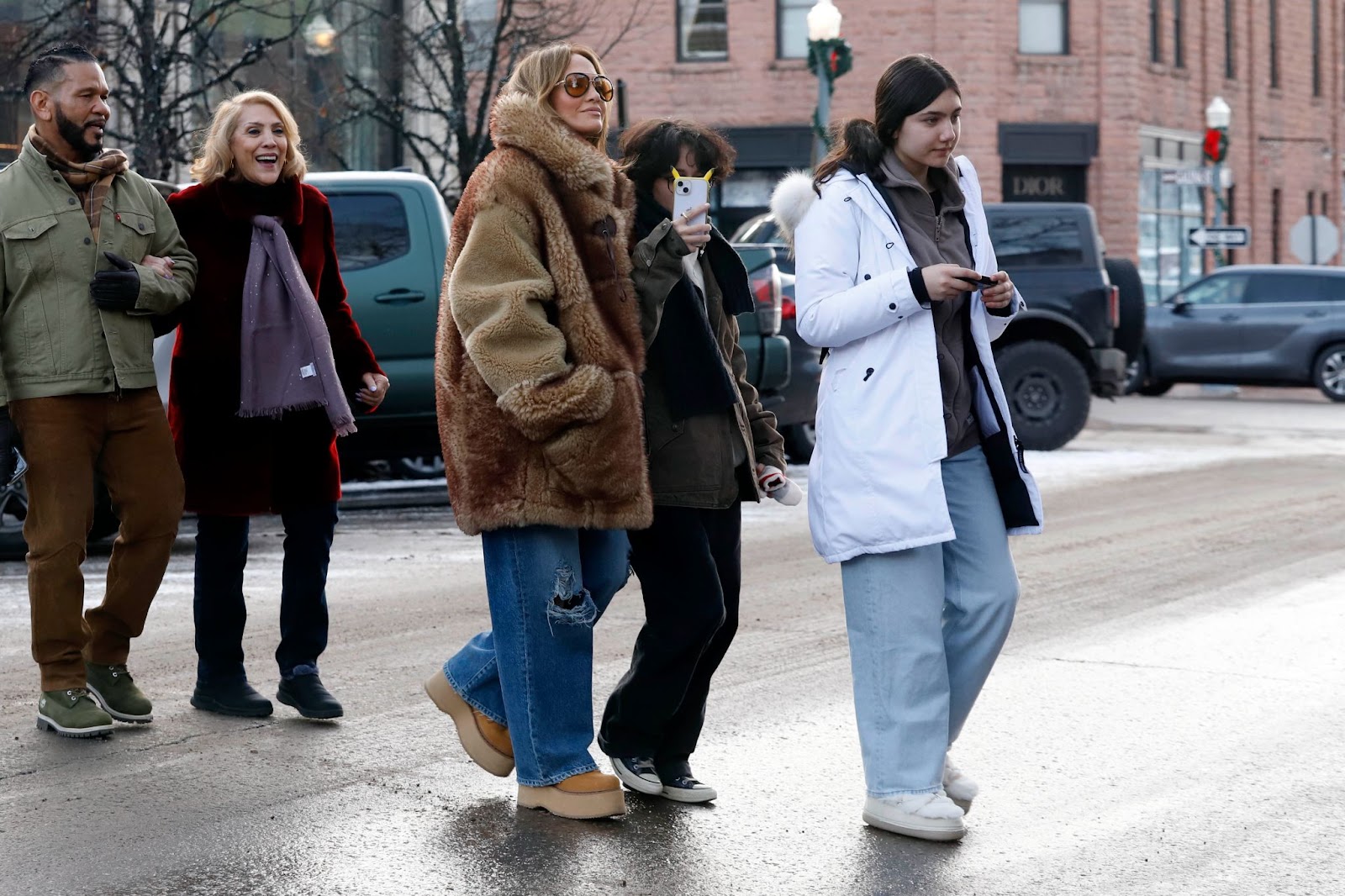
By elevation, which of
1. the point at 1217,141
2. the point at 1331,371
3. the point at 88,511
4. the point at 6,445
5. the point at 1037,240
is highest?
the point at 1217,141

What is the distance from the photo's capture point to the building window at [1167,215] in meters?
34.0

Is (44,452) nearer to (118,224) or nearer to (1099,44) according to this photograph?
(118,224)

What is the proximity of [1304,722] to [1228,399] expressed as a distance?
19022 millimetres

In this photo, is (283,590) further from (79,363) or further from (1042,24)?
(1042,24)

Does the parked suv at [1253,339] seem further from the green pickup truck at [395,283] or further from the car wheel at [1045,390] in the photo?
the green pickup truck at [395,283]

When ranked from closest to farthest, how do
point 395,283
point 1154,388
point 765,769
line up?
1. point 765,769
2. point 395,283
3. point 1154,388

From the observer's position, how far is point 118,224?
19.0ft

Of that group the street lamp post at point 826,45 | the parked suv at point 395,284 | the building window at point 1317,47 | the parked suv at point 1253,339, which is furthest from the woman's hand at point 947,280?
the building window at point 1317,47

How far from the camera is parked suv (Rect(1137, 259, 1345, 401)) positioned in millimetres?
23797

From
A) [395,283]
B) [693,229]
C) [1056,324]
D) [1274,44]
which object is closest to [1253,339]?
[1056,324]

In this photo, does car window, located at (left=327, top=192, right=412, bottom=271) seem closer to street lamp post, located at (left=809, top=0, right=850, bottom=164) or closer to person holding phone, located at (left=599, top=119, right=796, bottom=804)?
person holding phone, located at (left=599, top=119, right=796, bottom=804)

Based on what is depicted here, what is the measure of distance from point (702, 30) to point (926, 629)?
28684 millimetres

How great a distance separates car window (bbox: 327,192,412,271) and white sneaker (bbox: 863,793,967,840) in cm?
690

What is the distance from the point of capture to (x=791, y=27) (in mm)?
32188
